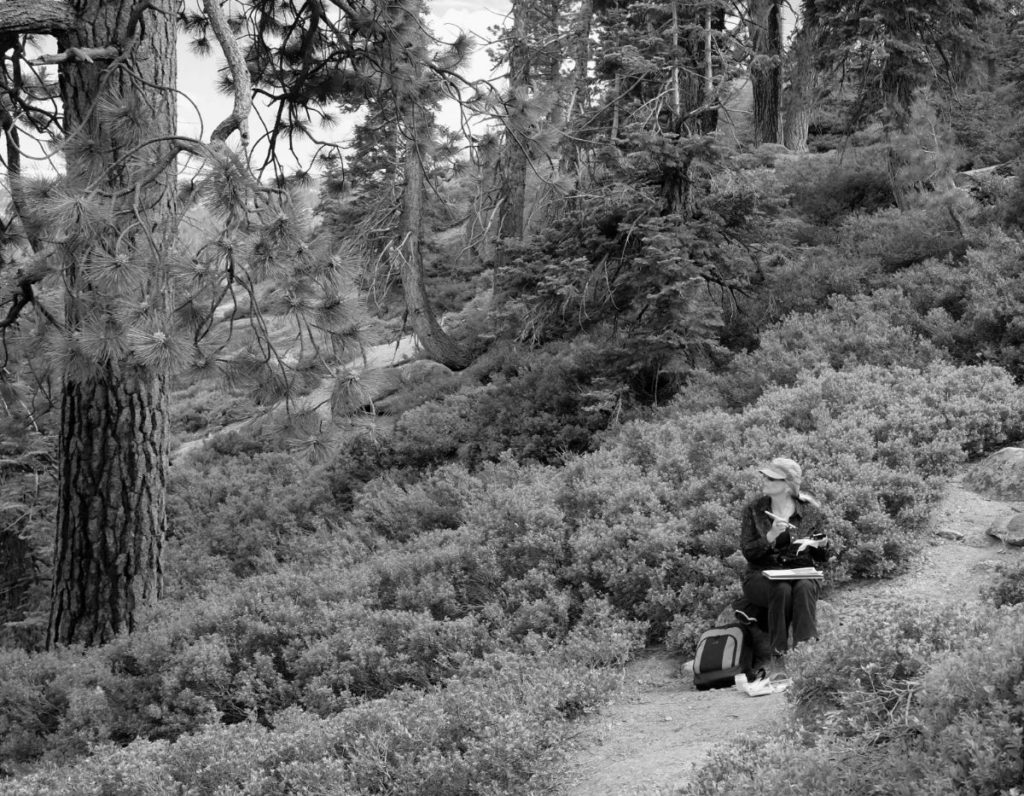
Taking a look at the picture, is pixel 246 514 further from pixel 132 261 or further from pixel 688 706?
pixel 688 706

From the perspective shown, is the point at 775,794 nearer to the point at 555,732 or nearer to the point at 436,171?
the point at 555,732

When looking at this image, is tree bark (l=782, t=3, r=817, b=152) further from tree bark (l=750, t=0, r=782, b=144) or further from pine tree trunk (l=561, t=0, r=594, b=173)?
pine tree trunk (l=561, t=0, r=594, b=173)

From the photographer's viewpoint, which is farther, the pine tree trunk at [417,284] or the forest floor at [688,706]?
the pine tree trunk at [417,284]

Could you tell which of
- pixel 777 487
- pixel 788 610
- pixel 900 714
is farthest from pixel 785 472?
pixel 900 714

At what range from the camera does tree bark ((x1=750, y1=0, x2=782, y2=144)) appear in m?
17.4

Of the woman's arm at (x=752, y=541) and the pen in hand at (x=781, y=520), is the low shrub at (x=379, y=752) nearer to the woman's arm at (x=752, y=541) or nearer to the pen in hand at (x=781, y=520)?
the woman's arm at (x=752, y=541)

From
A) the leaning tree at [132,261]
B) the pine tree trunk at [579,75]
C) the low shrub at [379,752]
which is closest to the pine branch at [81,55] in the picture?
the leaning tree at [132,261]

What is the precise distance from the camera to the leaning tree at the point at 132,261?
564cm

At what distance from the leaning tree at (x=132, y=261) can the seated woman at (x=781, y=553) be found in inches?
118

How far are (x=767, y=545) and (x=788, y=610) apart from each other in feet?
1.39

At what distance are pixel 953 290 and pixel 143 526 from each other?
951cm

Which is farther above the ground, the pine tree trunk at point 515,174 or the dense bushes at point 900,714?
the pine tree trunk at point 515,174

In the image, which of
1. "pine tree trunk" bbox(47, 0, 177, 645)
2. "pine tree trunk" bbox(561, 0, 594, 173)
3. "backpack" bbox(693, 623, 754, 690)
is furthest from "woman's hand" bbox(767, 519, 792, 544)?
"pine tree trunk" bbox(561, 0, 594, 173)

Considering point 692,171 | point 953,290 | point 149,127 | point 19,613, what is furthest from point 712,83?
point 19,613
